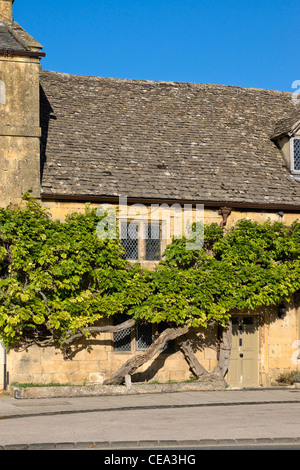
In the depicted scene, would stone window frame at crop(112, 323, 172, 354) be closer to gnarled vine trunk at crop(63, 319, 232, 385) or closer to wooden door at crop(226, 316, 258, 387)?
gnarled vine trunk at crop(63, 319, 232, 385)

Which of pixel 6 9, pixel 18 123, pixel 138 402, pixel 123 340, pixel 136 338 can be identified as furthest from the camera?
pixel 6 9

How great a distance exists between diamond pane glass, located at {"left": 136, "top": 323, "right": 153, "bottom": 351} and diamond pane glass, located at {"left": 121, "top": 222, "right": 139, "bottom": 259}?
1.82 m

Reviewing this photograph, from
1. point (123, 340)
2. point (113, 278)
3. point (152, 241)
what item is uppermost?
point (152, 241)

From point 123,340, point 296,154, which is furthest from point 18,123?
point 296,154

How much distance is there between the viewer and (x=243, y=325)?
18422 millimetres

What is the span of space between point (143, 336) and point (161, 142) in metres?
5.71

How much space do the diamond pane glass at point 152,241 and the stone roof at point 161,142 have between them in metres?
0.87

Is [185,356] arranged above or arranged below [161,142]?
below

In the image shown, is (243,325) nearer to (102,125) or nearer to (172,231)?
(172,231)

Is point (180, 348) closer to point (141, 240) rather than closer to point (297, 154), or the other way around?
point (141, 240)

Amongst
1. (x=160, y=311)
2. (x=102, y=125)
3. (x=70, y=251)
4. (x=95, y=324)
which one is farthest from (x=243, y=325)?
(x=102, y=125)

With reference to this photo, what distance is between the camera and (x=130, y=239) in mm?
17422

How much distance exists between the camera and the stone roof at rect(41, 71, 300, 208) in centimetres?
1755

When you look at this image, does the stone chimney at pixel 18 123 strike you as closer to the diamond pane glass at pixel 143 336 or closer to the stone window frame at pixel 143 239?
the stone window frame at pixel 143 239
